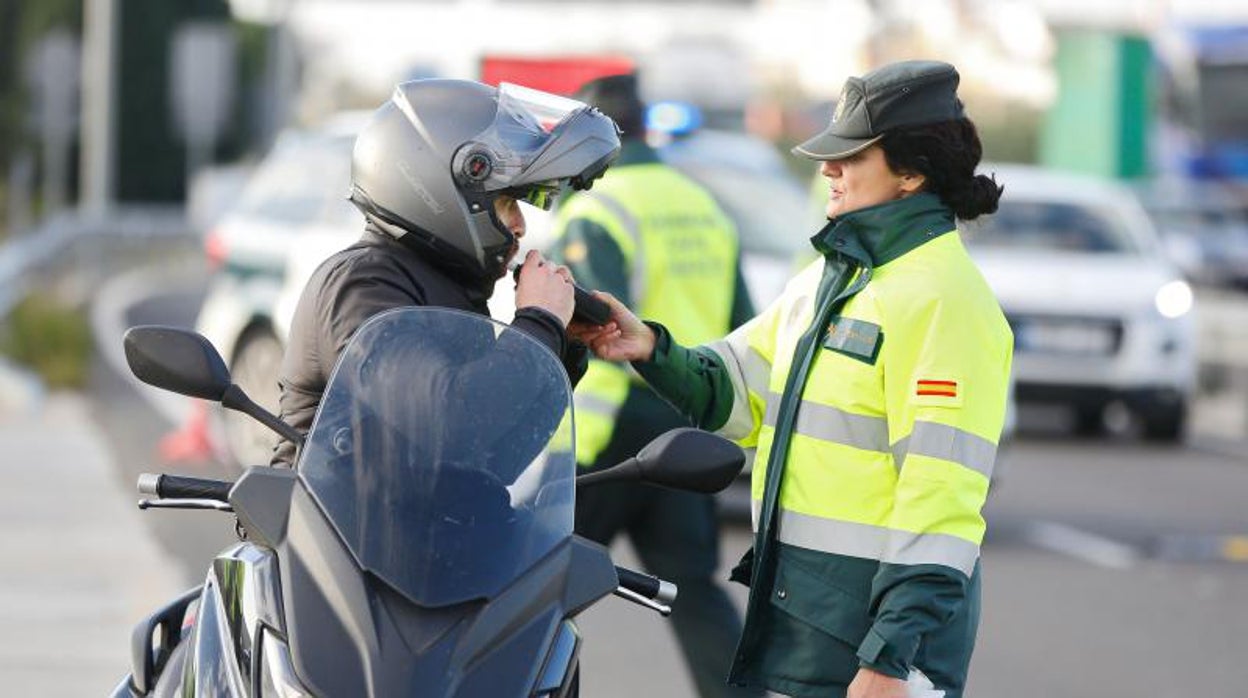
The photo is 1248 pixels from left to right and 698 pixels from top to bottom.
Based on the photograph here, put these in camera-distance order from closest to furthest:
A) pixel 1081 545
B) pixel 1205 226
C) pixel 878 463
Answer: pixel 878 463 < pixel 1081 545 < pixel 1205 226

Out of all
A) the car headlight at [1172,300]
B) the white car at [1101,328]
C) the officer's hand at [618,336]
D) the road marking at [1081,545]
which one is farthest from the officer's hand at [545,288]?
the car headlight at [1172,300]

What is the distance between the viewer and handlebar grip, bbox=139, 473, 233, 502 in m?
4.09

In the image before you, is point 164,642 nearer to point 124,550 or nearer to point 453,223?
point 453,223

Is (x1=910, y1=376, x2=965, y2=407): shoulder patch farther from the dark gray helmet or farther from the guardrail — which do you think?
the guardrail

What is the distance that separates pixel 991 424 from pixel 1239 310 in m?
18.9

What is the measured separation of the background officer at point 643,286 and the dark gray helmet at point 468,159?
7.70ft

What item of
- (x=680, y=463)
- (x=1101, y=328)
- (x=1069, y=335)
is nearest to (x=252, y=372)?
(x=1069, y=335)

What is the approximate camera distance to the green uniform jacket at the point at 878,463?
4.35 meters

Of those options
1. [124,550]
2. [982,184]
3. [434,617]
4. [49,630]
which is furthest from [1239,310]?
[434,617]

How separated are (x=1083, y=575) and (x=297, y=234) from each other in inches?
177

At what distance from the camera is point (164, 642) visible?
4.38m

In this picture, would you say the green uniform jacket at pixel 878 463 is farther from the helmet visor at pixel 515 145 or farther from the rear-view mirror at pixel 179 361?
the rear-view mirror at pixel 179 361

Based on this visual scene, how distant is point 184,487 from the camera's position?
4.11 meters

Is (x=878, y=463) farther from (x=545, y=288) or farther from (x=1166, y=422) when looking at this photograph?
(x=1166, y=422)
